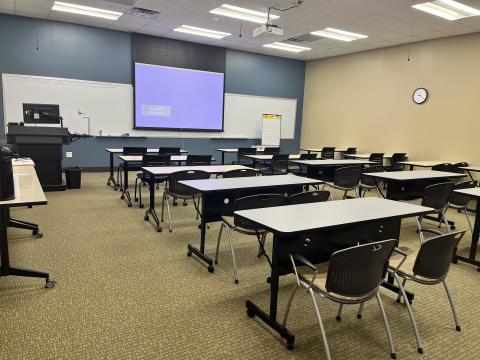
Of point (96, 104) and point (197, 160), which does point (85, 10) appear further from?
point (197, 160)

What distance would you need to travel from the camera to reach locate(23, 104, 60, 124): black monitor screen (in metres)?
5.79

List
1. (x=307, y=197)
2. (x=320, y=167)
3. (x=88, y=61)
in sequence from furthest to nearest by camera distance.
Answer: (x=88, y=61), (x=320, y=167), (x=307, y=197)

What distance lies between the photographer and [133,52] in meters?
8.81

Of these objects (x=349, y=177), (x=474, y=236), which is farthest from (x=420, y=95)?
(x=474, y=236)

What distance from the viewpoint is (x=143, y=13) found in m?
7.16

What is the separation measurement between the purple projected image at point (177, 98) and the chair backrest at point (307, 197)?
686 cm

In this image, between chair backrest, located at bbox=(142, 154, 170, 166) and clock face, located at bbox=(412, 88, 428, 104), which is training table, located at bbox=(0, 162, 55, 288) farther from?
clock face, located at bbox=(412, 88, 428, 104)

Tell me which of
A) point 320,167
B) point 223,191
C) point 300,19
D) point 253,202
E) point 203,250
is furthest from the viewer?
point 300,19

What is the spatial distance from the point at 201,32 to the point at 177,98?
1.84 meters

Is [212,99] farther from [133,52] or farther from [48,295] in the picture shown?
[48,295]

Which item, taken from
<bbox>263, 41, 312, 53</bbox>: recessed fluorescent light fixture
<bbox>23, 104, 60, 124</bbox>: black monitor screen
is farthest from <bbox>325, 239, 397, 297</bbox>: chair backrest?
<bbox>263, 41, 312, 53</bbox>: recessed fluorescent light fixture

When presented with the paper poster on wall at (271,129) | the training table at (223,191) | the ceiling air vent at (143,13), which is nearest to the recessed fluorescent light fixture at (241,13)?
the ceiling air vent at (143,13)

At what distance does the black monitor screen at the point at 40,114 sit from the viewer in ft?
19.0

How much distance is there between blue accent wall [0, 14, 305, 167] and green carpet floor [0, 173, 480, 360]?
5.19 m
